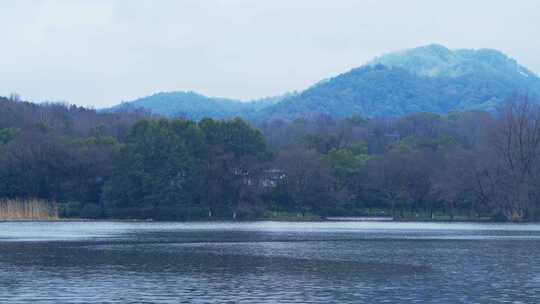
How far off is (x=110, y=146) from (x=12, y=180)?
1432 centimetres

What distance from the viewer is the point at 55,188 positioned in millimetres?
103562

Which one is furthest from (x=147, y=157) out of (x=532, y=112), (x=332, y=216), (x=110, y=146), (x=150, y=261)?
(x=150, y=261)

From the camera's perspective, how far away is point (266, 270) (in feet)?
129

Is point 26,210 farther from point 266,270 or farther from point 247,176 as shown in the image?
point 266,270

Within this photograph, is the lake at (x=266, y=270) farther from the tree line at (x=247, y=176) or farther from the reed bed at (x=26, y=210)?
the tree line at (x=247, y=176)

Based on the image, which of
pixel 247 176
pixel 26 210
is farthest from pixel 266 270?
pixel 247 176

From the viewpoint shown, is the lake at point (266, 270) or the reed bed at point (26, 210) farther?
the reed bed at point (26, 210)

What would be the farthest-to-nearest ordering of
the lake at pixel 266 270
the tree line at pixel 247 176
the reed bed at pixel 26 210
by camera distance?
the tree line at pixel 247 176, the reed bed at pixel 26 210, the lake at pixel 266 270

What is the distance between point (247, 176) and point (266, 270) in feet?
218

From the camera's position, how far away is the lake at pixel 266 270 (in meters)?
30.5

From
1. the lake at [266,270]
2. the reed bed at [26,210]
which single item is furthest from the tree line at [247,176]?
the lake at [266,270]

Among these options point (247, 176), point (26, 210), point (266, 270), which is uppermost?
point (247, 176)

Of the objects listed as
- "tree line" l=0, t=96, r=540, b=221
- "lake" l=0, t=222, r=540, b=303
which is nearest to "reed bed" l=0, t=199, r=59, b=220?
"tree line" l=0, t=96, r=540, b=221

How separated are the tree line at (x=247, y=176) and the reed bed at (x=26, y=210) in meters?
3.20
